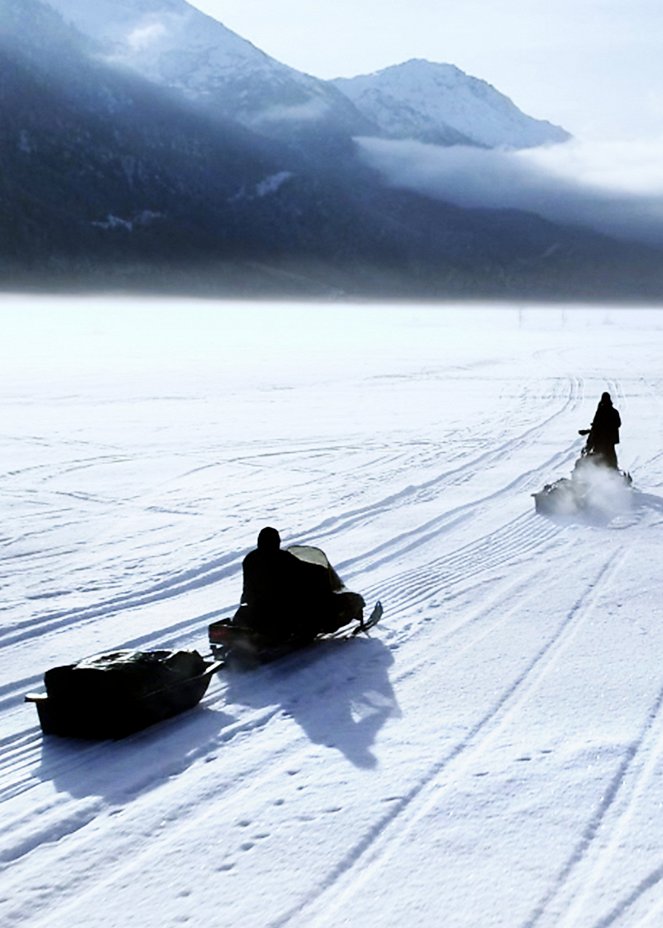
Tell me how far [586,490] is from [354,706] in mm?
6850

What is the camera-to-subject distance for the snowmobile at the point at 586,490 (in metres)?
12.6

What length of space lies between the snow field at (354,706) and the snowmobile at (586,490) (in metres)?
0.32

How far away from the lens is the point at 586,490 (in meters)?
13.0

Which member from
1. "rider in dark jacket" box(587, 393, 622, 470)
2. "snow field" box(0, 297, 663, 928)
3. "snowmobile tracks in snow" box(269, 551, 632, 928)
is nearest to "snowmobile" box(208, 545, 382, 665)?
"snow field" box(0, 297, 663, 928)

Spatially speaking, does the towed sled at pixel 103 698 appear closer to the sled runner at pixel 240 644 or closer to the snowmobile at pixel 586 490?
the sled runner at pixel 240 644

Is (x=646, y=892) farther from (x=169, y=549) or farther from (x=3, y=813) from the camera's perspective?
(x=169, y=549)

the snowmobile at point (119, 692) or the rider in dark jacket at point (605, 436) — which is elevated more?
the rider in dark jacket at point (605, 436)

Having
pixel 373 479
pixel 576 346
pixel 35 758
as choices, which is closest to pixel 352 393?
pixel 373 479

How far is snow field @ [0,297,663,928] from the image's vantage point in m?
4.79

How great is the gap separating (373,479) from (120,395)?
514 inches

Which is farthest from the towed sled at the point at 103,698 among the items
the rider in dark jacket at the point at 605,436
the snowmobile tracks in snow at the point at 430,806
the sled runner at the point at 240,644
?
the rider in dark jacket at the point at 605,436

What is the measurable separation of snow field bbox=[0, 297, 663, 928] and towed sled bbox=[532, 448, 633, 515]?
319 mm

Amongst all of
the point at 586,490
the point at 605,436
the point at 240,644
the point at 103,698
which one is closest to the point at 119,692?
the point at 103,698

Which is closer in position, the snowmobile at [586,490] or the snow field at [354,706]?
the snow field at [354,706]
